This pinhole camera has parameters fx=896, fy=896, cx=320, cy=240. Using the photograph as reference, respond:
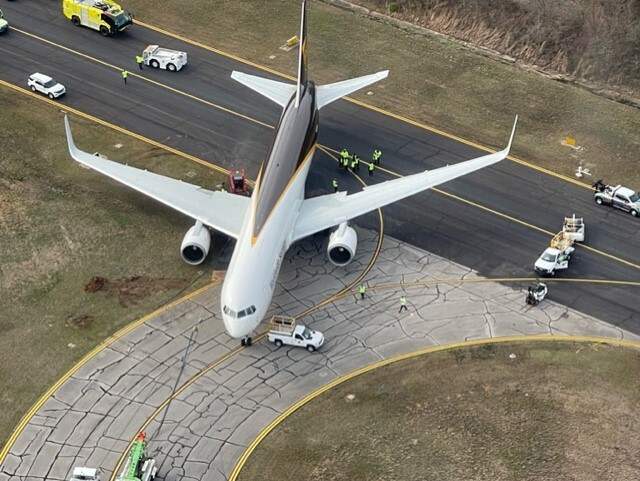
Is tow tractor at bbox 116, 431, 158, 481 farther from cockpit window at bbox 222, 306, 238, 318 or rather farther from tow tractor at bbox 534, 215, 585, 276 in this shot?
tow tractor at bbox 534, 215, 585, 276

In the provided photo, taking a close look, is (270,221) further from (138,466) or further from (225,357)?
(138,466)

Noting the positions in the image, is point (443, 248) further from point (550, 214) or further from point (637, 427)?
point (637, 427)

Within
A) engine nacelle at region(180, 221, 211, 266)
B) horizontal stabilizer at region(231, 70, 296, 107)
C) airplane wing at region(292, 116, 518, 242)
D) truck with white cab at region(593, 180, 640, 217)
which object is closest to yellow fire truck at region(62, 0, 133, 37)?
horizontal stabilizer at region(231, 70, 296, 107)

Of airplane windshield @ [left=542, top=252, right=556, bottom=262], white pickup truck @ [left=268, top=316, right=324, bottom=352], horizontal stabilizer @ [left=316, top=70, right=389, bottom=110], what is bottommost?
white pickup truck @ [left=268, top=316, right=324, bottom=352]

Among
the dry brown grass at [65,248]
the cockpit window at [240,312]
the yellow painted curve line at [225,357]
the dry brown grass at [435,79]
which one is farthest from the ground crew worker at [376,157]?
the cockpit window at [240,312]

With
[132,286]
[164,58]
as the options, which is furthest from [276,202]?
[164,58]

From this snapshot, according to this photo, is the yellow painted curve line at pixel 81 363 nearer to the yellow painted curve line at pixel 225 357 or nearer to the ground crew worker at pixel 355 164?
the yellow painted curve line at pixel 225 357
